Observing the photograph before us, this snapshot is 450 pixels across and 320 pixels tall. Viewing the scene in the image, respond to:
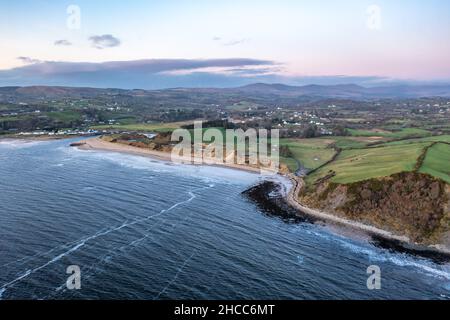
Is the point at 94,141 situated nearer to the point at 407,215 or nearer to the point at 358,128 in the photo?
the point at 358,128

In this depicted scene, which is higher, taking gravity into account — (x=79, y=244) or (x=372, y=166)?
(x=372, y=166)

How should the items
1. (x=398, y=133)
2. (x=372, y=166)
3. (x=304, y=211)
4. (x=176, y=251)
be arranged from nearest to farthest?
1. (x=176, y=251)
2. (x=304, y=211)
3. (x=372, y=166)
4. (x=398, y=133)

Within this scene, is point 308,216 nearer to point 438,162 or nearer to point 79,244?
point 438,162

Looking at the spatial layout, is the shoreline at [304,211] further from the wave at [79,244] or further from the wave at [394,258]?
the wave at [79,244]

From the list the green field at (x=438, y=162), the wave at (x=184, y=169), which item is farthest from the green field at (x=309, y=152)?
the green field at (x=438, y=162)

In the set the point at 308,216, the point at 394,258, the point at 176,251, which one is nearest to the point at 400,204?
the point at 308,216

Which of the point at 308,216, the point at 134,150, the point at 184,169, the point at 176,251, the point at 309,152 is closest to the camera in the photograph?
the point at 176,251
